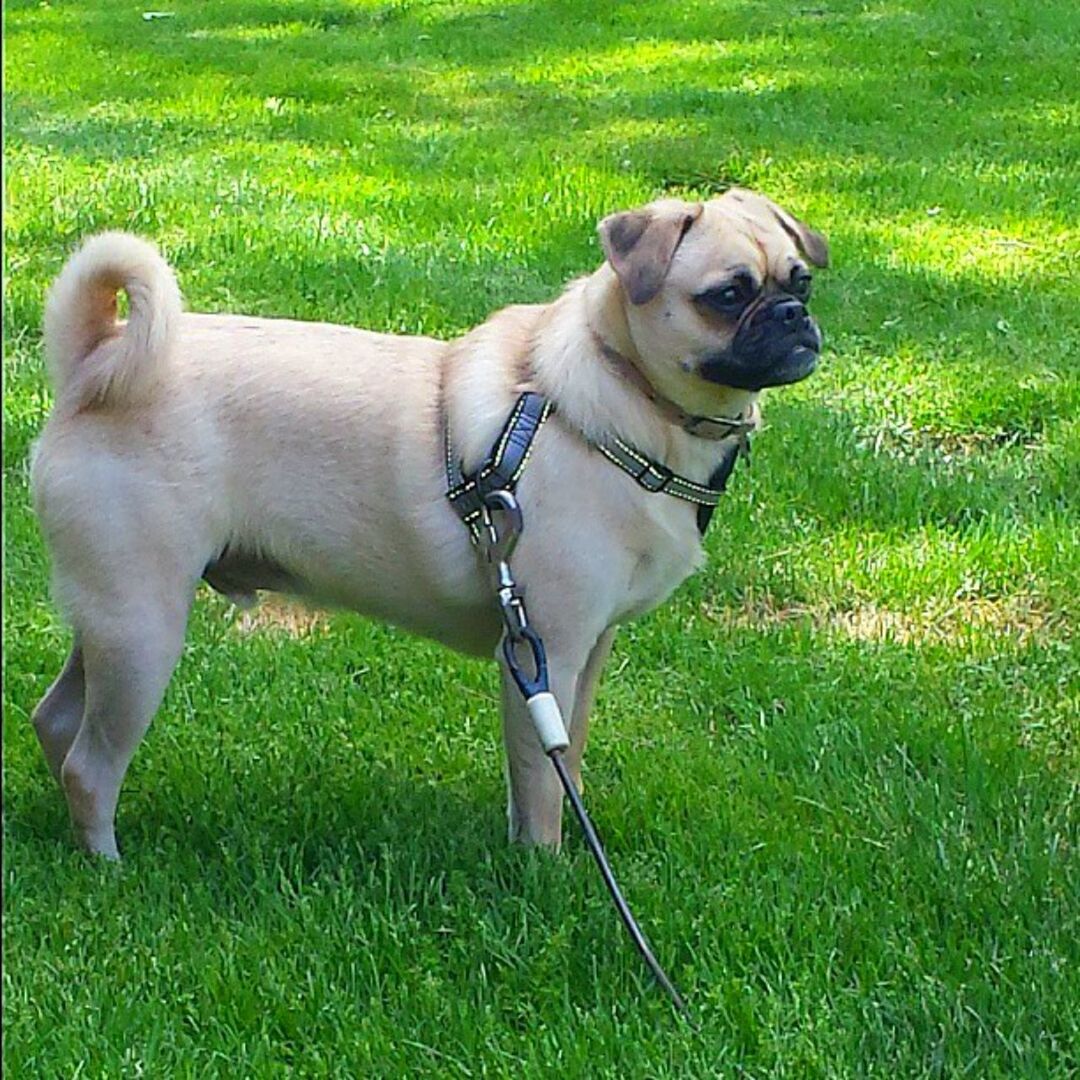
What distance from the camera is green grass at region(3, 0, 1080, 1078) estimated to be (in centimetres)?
244

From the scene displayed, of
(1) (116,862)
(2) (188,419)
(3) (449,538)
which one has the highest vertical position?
(2) (188,419)

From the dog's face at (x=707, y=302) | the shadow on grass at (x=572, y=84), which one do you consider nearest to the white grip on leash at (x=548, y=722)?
the dog's face at (x=707, y=302)

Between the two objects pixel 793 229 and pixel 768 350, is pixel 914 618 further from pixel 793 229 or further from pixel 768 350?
pixel 768 350

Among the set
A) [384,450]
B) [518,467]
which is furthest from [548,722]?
[384,450]

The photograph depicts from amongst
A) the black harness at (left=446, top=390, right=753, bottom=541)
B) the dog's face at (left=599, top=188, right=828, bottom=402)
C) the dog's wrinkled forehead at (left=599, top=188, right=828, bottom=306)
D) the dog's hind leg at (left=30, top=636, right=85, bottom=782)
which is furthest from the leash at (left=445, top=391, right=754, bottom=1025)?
the dog's hind leg at (left=30, top=636, right=85, bottom=782)

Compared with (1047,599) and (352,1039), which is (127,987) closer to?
(352,1039)

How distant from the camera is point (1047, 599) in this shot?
12.5 feet

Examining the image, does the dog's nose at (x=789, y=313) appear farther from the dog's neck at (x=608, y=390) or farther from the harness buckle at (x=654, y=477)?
the harness buckle at (x=654, y=477)

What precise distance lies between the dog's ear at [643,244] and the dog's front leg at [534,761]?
594 mm

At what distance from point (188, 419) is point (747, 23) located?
8581 mm

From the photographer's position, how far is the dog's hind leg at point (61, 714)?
3092 mm

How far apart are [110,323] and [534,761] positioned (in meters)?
1.00

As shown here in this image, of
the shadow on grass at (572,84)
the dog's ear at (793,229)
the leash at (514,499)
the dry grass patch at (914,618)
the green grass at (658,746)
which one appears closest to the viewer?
the green grass at (658,746)

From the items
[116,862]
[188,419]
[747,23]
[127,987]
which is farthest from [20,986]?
[747,23]
